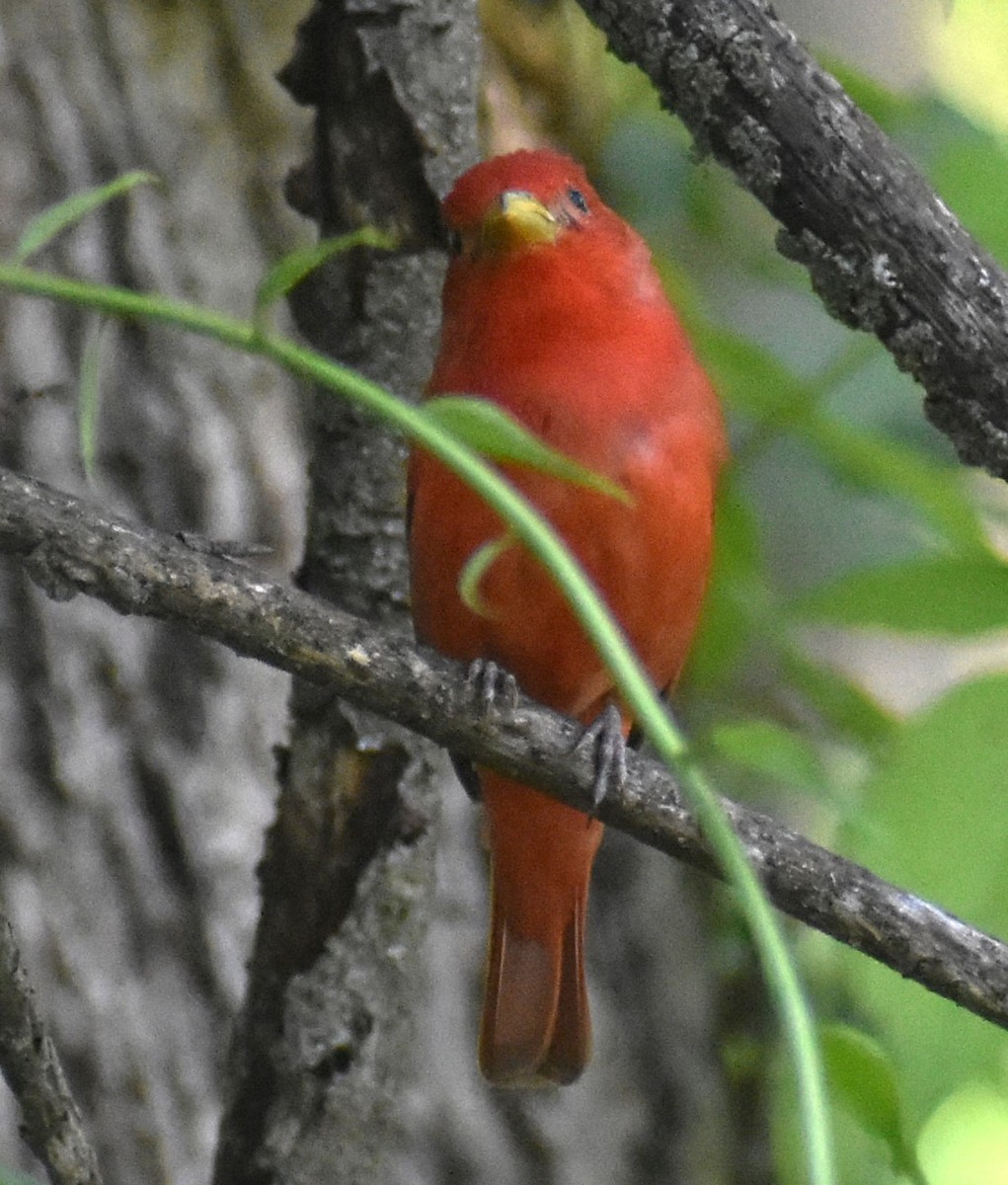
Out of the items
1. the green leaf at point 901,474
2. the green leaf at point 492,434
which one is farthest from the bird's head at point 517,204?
the green leaf at point 492,434

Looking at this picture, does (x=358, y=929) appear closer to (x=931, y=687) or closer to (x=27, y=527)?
(x=27, y=527)

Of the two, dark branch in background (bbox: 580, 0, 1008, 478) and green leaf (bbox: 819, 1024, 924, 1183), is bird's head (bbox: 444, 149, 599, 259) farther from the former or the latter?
green leaf (bbox: 819, 1024, 924, 1183)

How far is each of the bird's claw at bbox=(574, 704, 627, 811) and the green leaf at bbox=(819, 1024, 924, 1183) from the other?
0.29m

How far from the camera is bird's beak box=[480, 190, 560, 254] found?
232cm

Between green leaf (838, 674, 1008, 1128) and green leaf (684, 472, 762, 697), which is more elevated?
green leaf (838, 674, 1008, 1128)

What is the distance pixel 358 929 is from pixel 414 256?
0.81m

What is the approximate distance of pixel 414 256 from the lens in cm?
Result: 219

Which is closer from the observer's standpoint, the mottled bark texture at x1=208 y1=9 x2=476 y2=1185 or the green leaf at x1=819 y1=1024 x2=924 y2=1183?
the green leaf at x1=819 y1=1024 x2=924 y2=1183

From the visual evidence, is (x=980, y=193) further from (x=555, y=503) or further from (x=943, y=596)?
(x=555, y=503)

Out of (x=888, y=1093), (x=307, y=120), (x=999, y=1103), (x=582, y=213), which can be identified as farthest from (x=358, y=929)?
(x=307, y=120)

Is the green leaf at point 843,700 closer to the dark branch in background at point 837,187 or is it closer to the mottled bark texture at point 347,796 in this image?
the mottled bark texture at point 347,796

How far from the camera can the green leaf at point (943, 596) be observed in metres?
2.04

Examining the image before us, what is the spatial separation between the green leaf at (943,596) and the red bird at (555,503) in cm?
31

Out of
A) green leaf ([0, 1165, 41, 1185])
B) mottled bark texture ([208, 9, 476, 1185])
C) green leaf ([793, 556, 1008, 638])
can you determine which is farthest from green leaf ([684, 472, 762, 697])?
green leaf ([0, 1165, 41, 1185])
